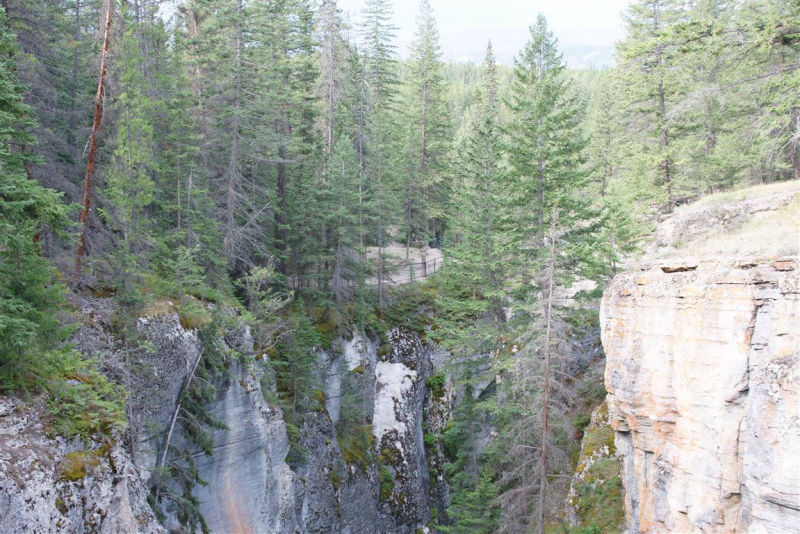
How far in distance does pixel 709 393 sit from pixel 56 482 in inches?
483

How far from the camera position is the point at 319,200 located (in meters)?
25.0

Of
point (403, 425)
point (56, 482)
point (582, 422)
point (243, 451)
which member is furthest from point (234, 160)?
point (582, 422)

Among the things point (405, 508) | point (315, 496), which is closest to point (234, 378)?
point (315, 496)

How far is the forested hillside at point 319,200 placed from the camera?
12.0 meters

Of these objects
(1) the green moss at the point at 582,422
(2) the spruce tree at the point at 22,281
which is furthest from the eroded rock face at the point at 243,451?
(1) the green moss at the point at 582,422

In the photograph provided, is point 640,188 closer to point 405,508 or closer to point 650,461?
point 650,461

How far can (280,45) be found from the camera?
25.3 meters

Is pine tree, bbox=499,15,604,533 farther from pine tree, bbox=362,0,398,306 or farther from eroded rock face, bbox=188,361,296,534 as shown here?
pine tree, bbox=362,0,398,306

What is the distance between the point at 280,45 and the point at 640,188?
1820cm

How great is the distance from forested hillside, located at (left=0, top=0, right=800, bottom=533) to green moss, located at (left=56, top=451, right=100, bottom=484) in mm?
424

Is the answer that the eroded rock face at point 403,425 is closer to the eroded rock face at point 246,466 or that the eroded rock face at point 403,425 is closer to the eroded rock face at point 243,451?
the eroded rock face at point 243,451

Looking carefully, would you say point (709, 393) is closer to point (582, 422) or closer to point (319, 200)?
point (582, 422)

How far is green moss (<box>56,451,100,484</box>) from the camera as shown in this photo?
8289 millimetres

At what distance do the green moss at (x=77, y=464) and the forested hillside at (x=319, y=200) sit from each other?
1.39 ft
